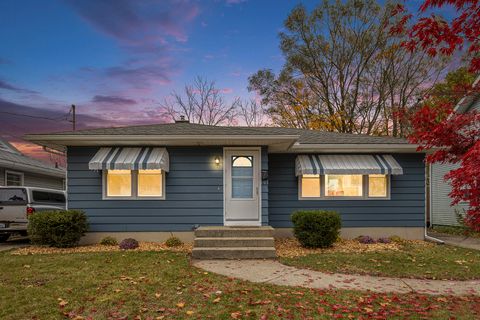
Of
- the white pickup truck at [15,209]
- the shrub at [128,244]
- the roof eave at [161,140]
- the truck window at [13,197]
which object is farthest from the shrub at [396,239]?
the truck window at [13,197]

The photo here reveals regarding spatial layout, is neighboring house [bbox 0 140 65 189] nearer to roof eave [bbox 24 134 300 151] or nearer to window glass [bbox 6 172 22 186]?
window glass [bbox 6 172 22 186]

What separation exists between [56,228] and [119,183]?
197 centimetres

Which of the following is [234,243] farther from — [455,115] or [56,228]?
[455,115]

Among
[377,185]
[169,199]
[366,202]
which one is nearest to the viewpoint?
[169,199]

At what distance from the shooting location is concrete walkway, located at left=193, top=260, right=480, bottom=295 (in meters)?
5.30

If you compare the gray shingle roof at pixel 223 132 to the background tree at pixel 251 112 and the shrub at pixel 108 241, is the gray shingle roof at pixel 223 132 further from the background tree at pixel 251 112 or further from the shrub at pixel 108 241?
the background tree at pixel 251 112

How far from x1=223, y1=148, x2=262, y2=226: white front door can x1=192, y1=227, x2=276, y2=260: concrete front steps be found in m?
0.98

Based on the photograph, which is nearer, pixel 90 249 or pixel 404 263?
pixel 404 263

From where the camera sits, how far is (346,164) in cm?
1005

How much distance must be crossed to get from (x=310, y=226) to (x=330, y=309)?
4282 millimetres

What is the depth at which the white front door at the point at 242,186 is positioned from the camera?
9.52m

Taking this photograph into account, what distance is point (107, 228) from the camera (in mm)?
9453

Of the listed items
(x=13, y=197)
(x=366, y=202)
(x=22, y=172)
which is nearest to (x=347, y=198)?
(x=366, y=202)

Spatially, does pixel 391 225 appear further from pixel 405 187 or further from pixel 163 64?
pixel 163 64
